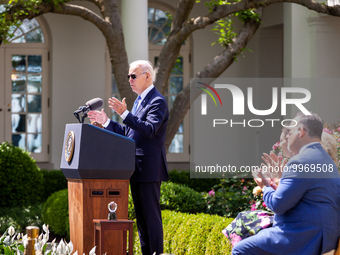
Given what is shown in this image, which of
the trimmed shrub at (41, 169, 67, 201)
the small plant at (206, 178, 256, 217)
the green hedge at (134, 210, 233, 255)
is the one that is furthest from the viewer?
the trimmed shrub at (41, 169, 67, 201)

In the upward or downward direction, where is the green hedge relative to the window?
downward

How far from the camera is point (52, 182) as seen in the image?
355 inches

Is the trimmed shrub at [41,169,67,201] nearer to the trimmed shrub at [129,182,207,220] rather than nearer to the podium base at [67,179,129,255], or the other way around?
the trimmed shrub at [129,182,207,220]

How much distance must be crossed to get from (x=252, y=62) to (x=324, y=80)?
287 cm

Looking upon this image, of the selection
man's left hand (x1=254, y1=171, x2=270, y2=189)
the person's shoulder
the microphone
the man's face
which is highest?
the man's face

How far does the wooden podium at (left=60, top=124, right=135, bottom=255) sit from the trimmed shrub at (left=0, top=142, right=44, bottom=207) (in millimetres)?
4620

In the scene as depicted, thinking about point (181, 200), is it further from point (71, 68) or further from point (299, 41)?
point (71, 68)

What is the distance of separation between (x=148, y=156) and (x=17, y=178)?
4.84m

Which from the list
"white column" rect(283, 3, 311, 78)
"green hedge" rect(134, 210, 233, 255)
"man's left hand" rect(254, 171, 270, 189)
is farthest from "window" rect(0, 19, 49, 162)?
"man's left hand" rect(254, 171, 270, 189)

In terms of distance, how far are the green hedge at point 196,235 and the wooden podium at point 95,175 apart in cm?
118

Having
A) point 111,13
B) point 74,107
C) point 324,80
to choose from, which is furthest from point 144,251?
point 74,107

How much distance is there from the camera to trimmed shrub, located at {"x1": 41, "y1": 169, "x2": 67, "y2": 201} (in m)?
9.00

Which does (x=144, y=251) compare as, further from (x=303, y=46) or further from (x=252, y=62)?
(x=252, y=62)

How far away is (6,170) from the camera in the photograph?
794cm
